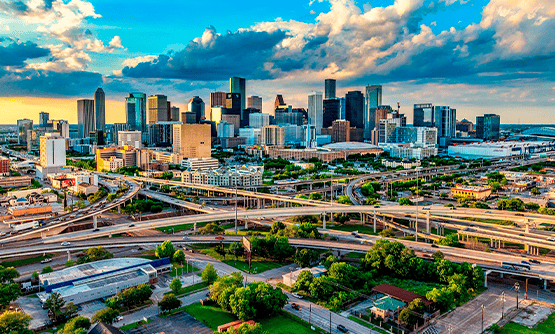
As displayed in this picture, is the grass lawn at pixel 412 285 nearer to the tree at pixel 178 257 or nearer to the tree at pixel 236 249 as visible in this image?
the tree at pixel 236 249

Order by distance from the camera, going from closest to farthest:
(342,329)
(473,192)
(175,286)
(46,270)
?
1. (342,329)
2. (175,286)
3. (46,270)
4. (473,192)

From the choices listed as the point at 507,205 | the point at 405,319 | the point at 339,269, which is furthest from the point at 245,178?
the point at 405,319

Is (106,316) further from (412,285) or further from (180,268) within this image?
(412,285)

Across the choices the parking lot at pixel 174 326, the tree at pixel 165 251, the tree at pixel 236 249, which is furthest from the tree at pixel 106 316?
the tree at pixel 236 249

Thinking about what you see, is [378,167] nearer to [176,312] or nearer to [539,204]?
[539,204]

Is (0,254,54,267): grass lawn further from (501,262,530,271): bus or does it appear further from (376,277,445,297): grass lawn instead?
(501,262,530,271): bus

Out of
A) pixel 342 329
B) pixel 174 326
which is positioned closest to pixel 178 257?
pixel 174 326
